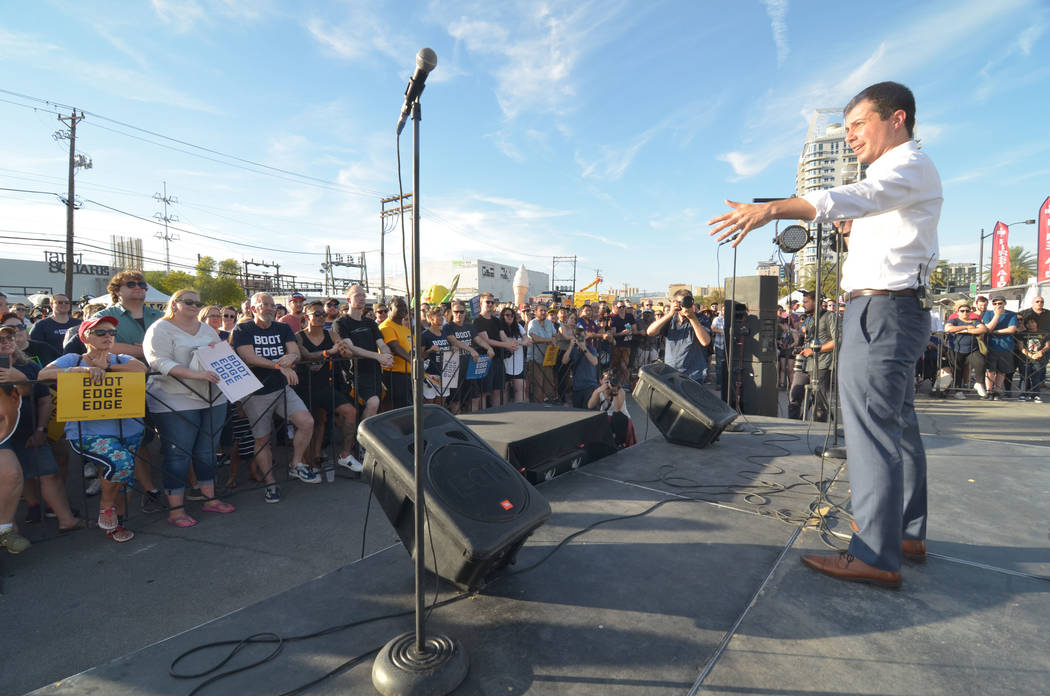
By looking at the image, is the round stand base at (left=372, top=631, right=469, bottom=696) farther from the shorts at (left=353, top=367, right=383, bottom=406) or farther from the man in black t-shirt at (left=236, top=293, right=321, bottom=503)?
the shorts at (left=353, top=367, right=383, bottom=406)

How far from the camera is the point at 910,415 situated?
227cm

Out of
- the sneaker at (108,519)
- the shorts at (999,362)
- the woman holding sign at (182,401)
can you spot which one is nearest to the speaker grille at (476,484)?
the woman holding sign at (182,401)

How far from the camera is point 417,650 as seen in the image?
1.59m

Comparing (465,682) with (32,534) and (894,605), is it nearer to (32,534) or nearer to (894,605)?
(894,605)

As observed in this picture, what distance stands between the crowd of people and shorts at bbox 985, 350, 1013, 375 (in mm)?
446

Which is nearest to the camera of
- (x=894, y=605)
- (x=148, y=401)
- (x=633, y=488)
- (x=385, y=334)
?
(x=894, y=605)

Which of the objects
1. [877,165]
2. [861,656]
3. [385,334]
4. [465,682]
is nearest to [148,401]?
[385,334]

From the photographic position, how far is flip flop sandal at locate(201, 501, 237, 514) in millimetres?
3891

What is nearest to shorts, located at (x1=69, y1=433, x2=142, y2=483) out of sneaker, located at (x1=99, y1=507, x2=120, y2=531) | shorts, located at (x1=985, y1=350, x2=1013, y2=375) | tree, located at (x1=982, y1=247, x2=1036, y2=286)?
sneaker, located at (x1=99, y1=507, x2=120, y2=531)

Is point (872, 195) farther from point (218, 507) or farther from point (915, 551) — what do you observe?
point (218, 507)

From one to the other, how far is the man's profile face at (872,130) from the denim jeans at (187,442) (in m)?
4.49

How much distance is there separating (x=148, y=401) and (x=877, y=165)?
15.6ft

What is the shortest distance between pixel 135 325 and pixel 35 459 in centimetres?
140

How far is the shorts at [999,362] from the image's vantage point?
29.9 ft
